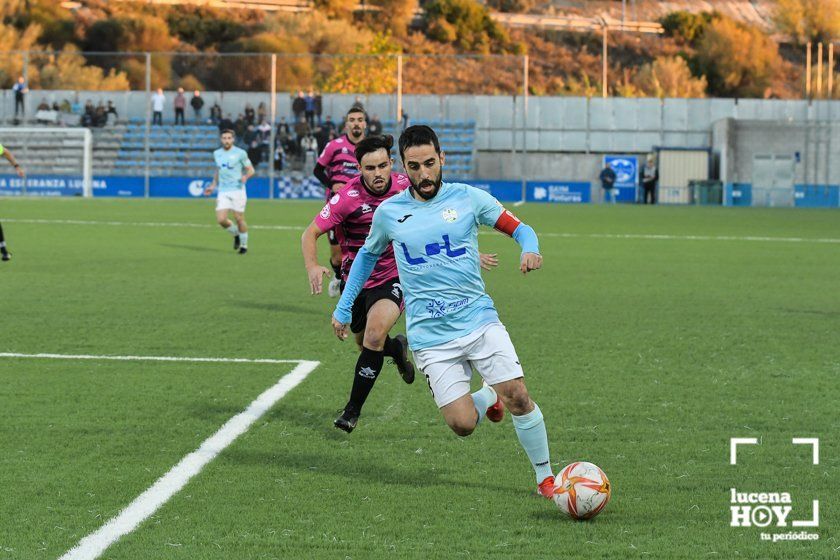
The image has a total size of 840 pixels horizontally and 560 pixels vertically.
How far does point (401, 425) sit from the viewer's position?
7.59 metres

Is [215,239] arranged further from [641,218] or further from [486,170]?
[486,170]

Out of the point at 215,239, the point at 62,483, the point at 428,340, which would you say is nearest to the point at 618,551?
the point at 428,340

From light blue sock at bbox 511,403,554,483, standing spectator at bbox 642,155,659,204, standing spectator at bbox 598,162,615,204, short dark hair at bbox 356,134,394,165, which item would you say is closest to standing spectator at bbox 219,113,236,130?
standing spectator at bbox 598,162,615,204

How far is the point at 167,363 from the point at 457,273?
4.33 m

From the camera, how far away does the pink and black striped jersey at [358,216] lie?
8.32 metres

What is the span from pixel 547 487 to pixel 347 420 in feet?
5.85

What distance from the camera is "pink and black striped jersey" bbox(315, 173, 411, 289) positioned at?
27.3ft

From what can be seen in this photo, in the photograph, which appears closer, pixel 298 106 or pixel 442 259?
pixel 442 259

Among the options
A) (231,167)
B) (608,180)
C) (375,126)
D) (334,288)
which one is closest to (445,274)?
(334,288)

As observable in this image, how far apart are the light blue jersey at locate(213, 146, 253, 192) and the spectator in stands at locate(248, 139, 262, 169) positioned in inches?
1059

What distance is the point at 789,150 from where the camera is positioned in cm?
5919

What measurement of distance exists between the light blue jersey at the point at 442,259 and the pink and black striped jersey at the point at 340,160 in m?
7.21

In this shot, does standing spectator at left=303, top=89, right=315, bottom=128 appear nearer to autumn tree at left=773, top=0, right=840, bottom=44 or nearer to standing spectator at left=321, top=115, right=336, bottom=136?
standing spectator at left=321, top=115, right=336, bottom=136

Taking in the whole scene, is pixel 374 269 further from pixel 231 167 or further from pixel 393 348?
pixel 231 167
